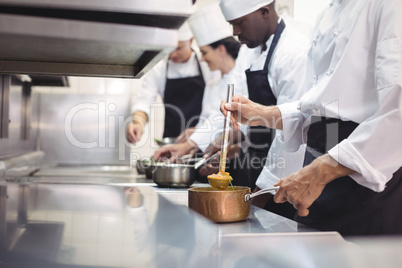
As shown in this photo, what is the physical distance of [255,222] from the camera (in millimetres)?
1141

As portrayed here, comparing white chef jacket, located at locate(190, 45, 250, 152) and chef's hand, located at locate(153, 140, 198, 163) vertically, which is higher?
white chef jacket, located at locate(190, 45, 250, 152)

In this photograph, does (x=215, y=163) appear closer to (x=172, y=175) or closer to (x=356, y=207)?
(x=172, y=175)

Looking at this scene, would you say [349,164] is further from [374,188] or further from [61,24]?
[61,24]

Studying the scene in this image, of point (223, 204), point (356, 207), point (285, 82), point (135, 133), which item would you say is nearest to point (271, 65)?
point (285, 82)

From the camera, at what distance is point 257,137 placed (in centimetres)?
218

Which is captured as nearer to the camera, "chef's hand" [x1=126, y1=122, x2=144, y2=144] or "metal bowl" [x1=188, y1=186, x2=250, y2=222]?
"metal bowl" [x1=188, y1=186, x2=250, y2=222]

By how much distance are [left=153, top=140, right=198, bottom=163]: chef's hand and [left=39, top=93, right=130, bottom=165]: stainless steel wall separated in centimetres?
128

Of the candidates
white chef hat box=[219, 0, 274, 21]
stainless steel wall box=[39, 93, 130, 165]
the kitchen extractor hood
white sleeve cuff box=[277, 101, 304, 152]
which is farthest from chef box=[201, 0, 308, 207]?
stainless steel wall box=[39, 93, 130, 165]

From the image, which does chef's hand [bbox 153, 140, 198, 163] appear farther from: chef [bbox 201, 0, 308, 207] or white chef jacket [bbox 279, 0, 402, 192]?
white chef jacket [bbox 279, 0, 402, 192]

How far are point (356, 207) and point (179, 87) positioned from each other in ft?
7.69

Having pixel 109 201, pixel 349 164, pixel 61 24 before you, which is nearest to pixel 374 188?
pixel 349 164

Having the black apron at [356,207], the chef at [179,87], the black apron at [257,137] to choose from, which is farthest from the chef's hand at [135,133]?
the black apron at [356,207]

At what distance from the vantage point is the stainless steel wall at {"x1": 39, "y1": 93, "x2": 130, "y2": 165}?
11.9 ft

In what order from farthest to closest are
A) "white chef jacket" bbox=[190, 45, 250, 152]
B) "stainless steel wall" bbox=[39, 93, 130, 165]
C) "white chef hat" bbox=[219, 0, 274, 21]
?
"stainless steel wall" bbox=[39, 93, 130, 165]
"white chef jacket" bbox=[190, 45, 250, 152]
"white chef hat" bbox=[219, 0, 274, 21]
